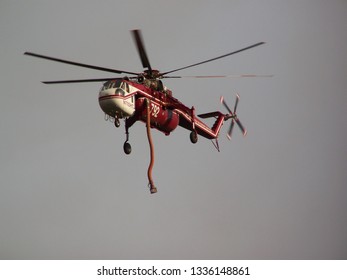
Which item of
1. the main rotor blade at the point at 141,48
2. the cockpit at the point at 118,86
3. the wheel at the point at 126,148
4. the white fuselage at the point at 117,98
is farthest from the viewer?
the wheel at the point at 126,148

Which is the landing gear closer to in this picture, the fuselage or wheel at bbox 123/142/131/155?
the fuselage

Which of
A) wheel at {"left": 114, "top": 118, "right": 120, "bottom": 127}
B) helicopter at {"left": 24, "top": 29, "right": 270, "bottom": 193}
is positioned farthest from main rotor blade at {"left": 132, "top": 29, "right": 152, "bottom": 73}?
wheel at {"left": 114, "top": 118, "right": 120, "bottom": 127}

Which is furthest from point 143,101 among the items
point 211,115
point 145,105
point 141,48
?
point 211,115

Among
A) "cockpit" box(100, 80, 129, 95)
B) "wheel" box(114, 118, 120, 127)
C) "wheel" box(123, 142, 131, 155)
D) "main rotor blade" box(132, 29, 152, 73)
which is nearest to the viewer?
"main rotor blade" box(132, 29, 152, 73)

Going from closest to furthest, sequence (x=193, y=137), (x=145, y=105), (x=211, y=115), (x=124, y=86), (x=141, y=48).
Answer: (x=141, y=48), (x=124, y=86), (x=145, y=105), (x=193, y=137), (x=211, y=115)

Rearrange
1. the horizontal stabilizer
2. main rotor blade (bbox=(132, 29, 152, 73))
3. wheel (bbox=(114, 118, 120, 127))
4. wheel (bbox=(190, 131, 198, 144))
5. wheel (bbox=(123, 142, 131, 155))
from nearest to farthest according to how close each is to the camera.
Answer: main rotor blade (bbox=(132, 29, 152, 73)), wheel (bbox=(114, 118, 120, 127)), wheel (bbox=(123, 142, 131, 155)), wheel (bbox=(190, 131, 198, 144)), the horizontal stabilizer

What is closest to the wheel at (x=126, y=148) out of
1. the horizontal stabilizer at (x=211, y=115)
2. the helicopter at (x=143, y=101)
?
the helicopter at (x=143, y=101)

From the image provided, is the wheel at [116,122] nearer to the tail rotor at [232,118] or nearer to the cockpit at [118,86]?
the cockpit at [118,86]

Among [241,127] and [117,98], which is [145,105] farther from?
[241,127]

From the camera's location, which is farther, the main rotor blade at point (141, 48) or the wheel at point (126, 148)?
the wheel at point (126, 148)
